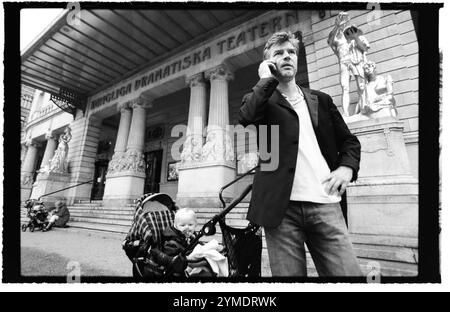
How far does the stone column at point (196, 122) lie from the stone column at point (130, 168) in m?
3.54

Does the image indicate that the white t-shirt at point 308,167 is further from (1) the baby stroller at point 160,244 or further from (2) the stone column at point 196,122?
(2) the stone column at point 196,122

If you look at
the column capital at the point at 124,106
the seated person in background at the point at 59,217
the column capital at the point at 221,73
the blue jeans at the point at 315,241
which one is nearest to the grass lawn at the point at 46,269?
the blue jeans at the point at 315,241

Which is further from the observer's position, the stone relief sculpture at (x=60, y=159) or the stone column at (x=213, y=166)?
the stone relief sculpture at (x=60, y=159)

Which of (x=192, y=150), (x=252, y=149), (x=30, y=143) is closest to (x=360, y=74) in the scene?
(x=192, y=150)

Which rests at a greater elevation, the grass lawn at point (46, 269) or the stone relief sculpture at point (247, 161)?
the stone relief sculpture at point (247, 161)

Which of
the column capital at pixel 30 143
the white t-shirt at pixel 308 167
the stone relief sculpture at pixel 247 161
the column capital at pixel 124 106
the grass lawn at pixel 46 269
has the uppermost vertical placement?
the column capital at pixel 124 106

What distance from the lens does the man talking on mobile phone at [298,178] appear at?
3.84ft

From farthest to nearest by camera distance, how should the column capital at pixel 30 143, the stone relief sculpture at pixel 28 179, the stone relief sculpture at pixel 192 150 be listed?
the column capital at pixel 30 143 → the stone relief sculpture at pixel 28 179 → the stone relief sculpture at pixel 192 150

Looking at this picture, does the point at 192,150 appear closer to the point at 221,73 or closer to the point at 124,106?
the point at 221,73

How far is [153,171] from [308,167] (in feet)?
45.9

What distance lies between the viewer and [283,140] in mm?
1279

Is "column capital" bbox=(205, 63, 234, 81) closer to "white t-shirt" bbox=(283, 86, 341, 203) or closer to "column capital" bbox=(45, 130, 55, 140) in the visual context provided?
"white t-shirt" bbox=(283, 86, 341, 203)

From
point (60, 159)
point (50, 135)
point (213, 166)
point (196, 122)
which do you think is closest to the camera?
point (213, 166)

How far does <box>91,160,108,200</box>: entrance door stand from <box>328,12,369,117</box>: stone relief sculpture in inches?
604
